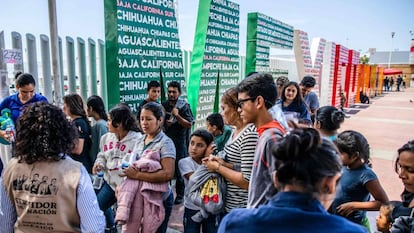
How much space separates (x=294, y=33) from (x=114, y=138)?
8.77m

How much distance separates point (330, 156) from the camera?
992 millimetres

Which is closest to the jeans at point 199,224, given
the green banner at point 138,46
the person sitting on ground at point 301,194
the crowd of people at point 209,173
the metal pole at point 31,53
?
the crowd of people at point 209,173

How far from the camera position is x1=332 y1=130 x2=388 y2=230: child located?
2.10 m

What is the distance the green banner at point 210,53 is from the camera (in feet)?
17.8

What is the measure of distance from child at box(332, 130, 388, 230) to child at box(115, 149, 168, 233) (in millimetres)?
1322

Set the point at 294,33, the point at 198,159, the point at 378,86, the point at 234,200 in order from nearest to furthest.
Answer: the point at 234,200, the point at 198,159, the point at 294,33, the point at 378,86

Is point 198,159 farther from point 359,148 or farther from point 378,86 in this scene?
point 378,86

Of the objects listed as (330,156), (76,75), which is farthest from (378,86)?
(330,156)

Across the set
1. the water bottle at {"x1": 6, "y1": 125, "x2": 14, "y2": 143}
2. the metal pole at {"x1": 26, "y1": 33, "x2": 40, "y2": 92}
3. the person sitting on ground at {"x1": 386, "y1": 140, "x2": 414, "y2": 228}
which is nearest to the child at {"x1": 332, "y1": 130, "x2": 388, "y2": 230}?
the person sitting on ground at {"x1": 386, "y1": 140, "x2": 414, "y2": 228}

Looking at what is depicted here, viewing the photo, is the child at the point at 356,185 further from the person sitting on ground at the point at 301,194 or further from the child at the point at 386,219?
the person sitting on ground at the point at 301,194

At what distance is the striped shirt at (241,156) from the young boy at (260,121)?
124 mm

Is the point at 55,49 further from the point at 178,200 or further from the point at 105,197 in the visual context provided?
the point at 178,200

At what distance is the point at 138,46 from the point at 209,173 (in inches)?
101

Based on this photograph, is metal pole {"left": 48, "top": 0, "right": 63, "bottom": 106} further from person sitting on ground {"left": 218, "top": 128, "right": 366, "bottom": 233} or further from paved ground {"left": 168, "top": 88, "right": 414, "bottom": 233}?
person sitting on ground {"left": 218, "top": 128, "right": 366, "bottom": 233}
